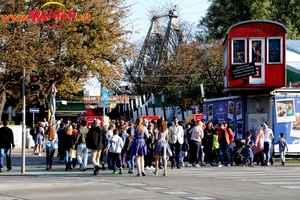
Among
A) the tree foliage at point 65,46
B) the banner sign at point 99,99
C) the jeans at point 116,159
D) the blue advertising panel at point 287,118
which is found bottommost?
the jeans at point 116,159

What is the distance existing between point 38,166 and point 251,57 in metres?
10.9

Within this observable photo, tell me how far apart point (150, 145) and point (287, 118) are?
7.61 metres

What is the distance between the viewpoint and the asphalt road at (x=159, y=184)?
16.0m

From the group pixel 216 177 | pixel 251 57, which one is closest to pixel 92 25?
pixel 251 57

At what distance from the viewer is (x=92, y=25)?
47.2 m

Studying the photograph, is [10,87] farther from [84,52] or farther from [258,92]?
[258,92]

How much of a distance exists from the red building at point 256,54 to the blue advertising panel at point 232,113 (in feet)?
3.34

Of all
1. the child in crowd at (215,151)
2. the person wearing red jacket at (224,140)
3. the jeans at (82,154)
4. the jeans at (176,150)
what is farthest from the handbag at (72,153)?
the person wearing red jacket at (224,140)

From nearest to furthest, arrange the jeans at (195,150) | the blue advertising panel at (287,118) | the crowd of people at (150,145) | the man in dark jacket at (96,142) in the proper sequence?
the crowd of people at (150,145)
the man in dark jacket at (96,142)
the jeans at (195,150)
the blue advertising panel at (287,118)

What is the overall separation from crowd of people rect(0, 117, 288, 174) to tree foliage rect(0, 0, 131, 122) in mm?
16997

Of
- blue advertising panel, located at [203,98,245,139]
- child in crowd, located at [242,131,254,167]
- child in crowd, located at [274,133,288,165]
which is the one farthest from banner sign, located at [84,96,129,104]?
child in crowd, located at [242,131,254,167]

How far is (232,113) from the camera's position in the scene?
33.2 metres

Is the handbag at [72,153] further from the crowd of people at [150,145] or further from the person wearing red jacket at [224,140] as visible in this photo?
the person wearing red jacket at [224,140]

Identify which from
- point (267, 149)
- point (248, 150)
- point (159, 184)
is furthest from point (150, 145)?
point (159, 184)
